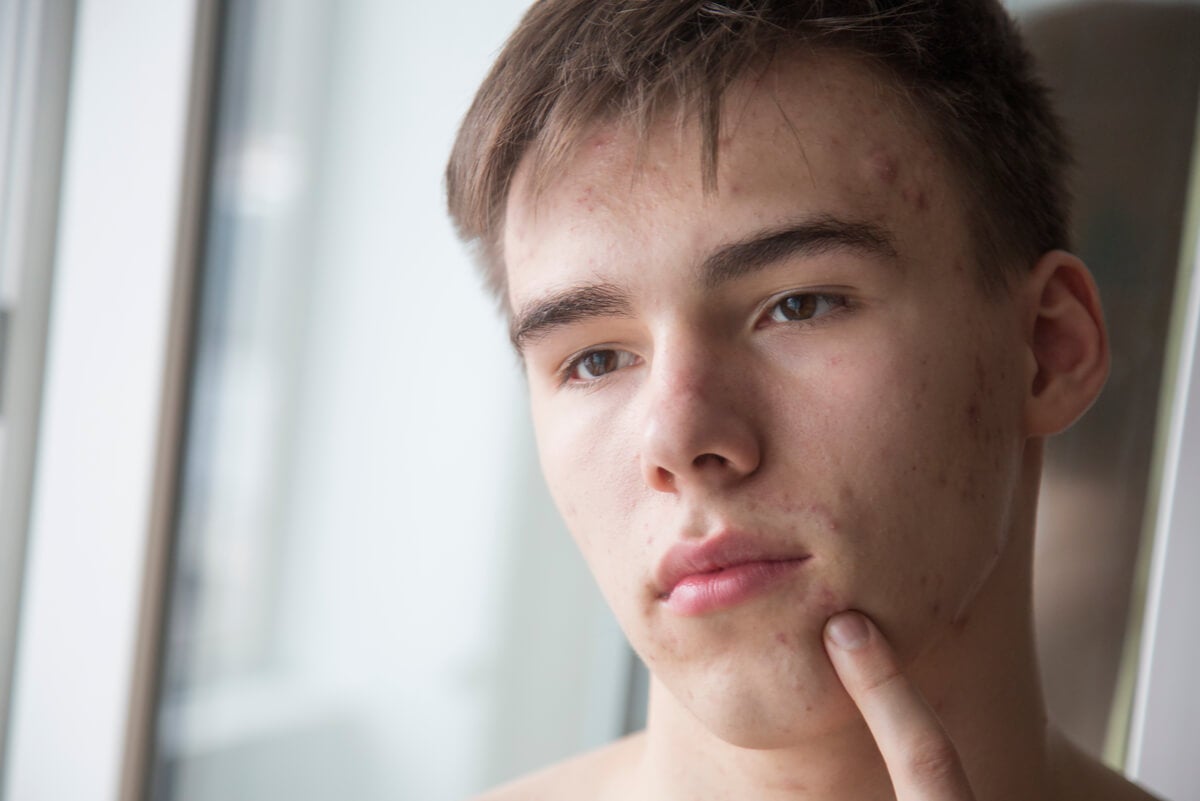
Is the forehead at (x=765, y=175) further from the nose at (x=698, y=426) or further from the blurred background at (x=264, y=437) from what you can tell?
the blurred background at (x=264, y=437)

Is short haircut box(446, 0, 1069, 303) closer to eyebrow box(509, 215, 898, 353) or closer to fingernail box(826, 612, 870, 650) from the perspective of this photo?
eyebrow box(509, 215, 898, 353)

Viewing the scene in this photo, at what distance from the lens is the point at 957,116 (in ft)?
3.27

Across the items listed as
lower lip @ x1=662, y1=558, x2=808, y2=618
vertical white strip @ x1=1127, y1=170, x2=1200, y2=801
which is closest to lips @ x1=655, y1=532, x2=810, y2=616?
lower lip @ x1=662, y1=558, x2=808, y2=618

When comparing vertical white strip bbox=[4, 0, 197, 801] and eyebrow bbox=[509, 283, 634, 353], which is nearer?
eyebrow bbox=[509, 283, 634, 353]

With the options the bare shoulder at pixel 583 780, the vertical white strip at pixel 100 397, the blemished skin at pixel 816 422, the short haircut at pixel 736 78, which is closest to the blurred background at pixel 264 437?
the vertical white strip at pixel 100 397

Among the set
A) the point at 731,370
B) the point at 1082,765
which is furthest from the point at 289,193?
the point at 1082,765

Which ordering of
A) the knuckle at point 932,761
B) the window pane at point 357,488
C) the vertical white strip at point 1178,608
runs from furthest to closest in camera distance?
the window pane at point 357,488 < the vertical white strip at point 1178,608 < the knuckle at point 932,761

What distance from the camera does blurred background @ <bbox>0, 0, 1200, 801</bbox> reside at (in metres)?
1.76

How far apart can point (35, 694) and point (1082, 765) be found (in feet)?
5.61

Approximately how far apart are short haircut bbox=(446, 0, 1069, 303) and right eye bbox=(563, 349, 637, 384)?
0.61ft

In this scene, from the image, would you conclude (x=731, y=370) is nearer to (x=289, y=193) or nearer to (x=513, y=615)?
(x=513, y=615)

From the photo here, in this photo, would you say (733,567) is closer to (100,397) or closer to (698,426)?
(698,426)

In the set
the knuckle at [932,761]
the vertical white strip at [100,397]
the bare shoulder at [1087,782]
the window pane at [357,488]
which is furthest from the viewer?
the window pane at [357,488]

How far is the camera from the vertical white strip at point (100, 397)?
5.71ft
